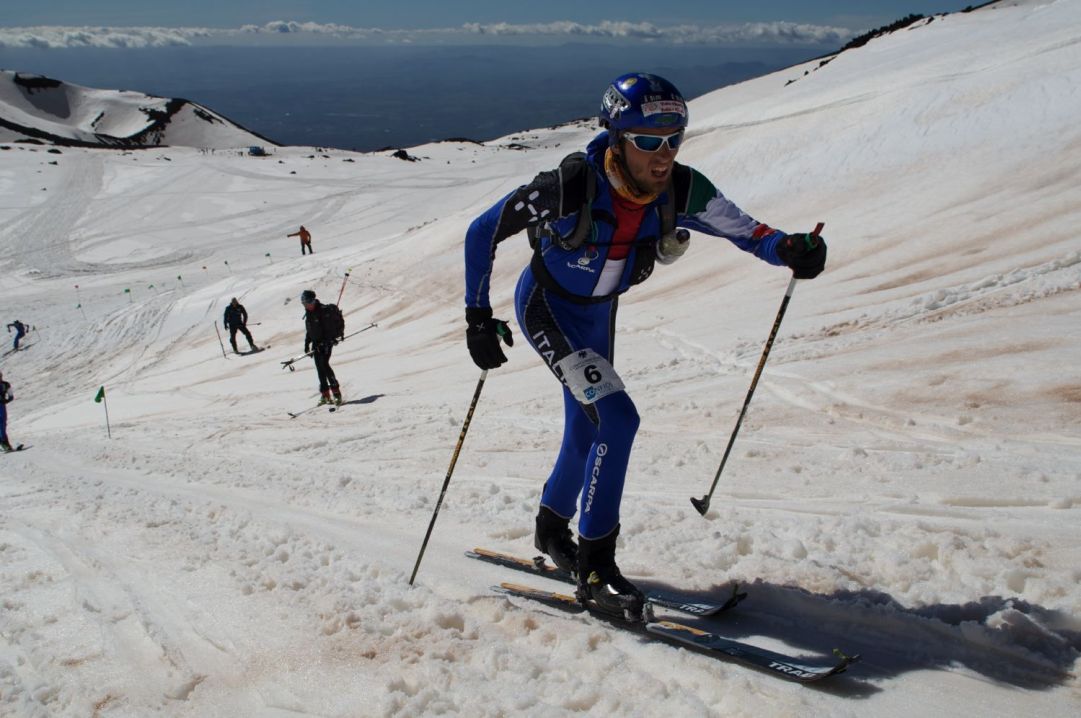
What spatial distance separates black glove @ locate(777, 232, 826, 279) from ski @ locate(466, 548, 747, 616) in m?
1.84

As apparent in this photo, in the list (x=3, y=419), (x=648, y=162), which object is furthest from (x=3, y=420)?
(x=648, y=162)

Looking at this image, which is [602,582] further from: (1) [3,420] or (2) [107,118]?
(2) [107,118]

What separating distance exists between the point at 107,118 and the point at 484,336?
163 m

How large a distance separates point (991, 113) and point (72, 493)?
16467 millimetres

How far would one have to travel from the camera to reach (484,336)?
435cm

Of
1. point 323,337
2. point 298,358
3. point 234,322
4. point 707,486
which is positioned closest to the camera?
point 707,486

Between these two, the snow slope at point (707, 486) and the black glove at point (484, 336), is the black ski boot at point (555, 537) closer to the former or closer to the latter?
the snow slope at point (707, 486)

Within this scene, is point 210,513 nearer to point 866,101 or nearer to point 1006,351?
point 1006,351

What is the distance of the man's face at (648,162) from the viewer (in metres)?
4.00

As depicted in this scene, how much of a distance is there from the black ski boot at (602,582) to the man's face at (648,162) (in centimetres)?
194

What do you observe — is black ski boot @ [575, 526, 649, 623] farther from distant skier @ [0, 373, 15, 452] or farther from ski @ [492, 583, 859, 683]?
distant skier @ [0, 373, 15, 452]

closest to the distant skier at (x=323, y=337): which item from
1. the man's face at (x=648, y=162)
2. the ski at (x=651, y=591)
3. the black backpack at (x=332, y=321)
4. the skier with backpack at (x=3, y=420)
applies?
the black backpack at (x=332, y=321)

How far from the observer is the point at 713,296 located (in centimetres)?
1335

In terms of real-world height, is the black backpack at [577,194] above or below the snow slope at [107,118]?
below
